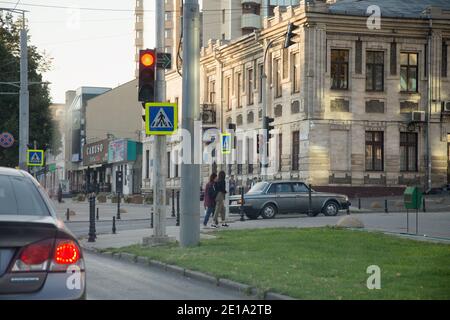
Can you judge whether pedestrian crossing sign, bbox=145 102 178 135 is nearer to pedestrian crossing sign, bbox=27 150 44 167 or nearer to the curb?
the curb

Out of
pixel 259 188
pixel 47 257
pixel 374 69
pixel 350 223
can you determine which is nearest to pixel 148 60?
pixel 350 223

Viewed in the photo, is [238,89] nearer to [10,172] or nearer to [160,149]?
[160,149]

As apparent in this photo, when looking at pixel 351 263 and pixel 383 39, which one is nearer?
pixel 351 263

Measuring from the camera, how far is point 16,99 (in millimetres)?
57812

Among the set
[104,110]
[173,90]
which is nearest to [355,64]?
[173,90]

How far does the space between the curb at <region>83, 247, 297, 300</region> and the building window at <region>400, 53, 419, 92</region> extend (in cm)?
3231

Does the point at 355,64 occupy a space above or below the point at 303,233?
above

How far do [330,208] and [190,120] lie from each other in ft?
54.5

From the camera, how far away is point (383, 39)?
46.9 m

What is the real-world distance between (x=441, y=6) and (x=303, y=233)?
116 feet

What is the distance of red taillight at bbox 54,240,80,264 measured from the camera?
6547mm

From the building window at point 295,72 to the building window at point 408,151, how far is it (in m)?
6.64

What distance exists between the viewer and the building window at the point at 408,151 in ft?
155
